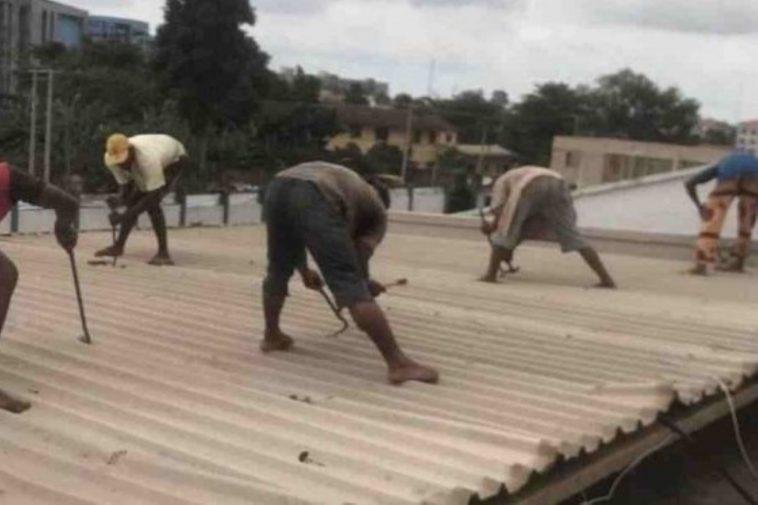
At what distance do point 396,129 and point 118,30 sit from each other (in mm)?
15194

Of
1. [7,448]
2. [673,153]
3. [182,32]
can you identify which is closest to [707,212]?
[7,448]

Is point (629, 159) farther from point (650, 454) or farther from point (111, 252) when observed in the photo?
point (650, 454)

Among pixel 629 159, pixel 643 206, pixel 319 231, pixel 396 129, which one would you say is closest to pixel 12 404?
pixel 319 231

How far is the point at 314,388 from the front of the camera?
459 cm

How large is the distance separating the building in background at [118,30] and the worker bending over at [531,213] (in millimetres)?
47228

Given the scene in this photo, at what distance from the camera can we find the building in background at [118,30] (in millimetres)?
56037

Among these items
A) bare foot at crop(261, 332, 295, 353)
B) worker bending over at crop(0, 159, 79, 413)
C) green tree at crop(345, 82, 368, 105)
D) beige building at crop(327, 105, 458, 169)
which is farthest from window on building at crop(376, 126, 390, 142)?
worker bending over at crop(0, 159, 79, 413)

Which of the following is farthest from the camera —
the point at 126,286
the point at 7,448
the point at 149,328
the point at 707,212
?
the point at 707,212

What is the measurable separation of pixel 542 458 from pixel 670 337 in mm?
2777

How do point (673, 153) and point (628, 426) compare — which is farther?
point (673, 153)

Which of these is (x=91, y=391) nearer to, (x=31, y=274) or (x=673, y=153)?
(x=31, y=274)

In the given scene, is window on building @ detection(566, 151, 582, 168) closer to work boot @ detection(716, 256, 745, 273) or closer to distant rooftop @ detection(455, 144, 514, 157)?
distant rooftop @ detection(455, 144, 514, 157)

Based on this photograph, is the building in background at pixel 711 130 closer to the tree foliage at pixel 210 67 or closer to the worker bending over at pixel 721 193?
the tree foliage at pixel 210 67

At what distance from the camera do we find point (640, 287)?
360 inches
